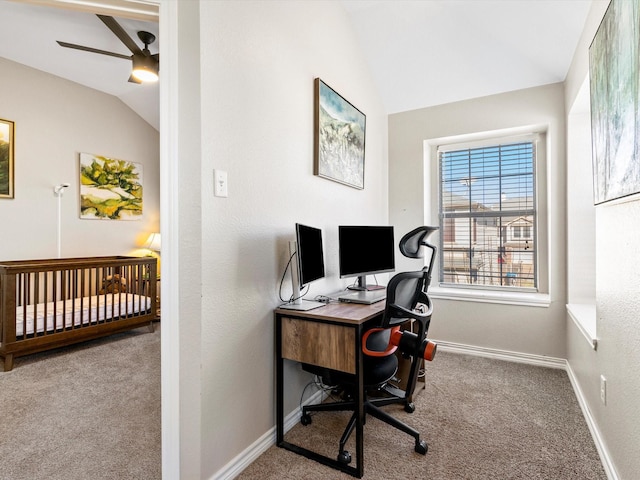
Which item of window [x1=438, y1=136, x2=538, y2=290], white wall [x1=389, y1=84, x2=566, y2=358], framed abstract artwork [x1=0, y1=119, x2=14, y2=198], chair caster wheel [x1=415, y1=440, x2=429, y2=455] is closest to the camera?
chair caster wheel [x1=415, y1=440, x2=429, y2=455]

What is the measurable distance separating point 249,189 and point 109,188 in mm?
3810

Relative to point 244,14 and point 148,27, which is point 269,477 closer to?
point 244,14

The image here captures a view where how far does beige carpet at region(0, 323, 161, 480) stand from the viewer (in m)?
1.73

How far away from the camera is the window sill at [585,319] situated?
2014 mm

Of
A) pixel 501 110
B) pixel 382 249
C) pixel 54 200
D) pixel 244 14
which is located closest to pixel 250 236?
pixel 244 14

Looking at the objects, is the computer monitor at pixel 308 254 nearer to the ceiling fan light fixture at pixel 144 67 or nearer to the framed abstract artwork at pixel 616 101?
the framed abstract artwork at pixel 616 101

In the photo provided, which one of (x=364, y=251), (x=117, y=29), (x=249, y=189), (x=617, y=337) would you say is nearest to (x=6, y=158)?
(x=117, y=29)

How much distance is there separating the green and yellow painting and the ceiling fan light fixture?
1957mm

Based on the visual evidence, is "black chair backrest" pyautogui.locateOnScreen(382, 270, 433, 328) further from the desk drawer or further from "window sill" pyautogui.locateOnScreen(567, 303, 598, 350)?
"window sill" pyautogui.locateOnScreen(567, 303, 598, 350)

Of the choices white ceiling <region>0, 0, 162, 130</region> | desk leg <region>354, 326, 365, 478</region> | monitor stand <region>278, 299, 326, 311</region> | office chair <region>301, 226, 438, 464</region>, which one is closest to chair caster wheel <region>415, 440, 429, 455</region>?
office chair <region>301, 226, 438, 464</region>

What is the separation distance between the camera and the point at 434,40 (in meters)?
2.97

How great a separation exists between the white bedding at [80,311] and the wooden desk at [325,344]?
2.52 meters

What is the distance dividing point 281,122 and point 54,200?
3.57m

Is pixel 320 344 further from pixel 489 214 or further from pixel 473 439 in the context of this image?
pixel 489 214
